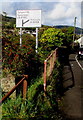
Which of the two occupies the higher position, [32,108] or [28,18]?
[28,18]

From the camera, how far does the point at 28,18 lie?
1268cm

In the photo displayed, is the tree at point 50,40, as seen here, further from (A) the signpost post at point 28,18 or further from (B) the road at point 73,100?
(B) the road at point 73,100

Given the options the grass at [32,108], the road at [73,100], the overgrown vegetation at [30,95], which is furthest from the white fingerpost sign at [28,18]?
the grass at [32,108]

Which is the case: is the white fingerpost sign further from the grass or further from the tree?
the grass

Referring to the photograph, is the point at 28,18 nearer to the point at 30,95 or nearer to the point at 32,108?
the point at 30,95

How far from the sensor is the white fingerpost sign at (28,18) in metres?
12.6

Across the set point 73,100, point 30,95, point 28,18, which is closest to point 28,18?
point 28,18

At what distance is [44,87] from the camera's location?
21.8ft

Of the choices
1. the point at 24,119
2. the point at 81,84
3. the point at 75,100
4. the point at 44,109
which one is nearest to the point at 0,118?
the point at 24,119

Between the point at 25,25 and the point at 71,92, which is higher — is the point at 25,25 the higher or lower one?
the higher one

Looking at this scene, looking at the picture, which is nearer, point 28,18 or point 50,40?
point 28,18

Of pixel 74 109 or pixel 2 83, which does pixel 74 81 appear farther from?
pixel 2 83

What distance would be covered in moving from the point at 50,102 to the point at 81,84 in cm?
379

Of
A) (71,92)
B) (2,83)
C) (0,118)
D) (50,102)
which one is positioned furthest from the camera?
(71,92)
